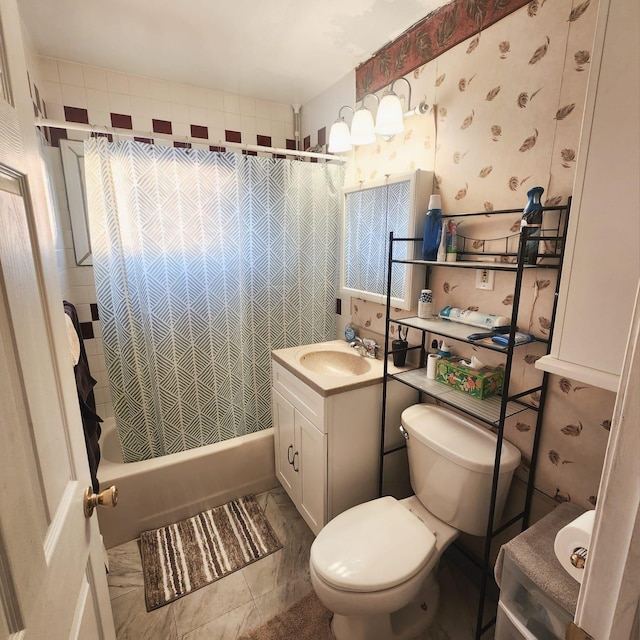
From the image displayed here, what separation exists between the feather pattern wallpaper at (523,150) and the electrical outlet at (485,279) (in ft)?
0.09

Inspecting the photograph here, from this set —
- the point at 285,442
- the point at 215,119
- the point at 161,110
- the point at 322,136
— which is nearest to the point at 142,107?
the point at 161,110

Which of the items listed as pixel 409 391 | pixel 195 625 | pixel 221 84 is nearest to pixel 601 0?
pixel 409 391

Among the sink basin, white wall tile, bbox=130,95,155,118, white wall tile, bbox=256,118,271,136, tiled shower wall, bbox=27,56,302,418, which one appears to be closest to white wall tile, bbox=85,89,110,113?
tiled shower wall, bbox=27,56,302,418

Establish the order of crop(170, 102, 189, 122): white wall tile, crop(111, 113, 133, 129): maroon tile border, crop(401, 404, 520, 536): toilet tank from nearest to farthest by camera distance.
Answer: crop(401, 404, 520, 536): toilet tank, crop(111, 113, 133, 129): maroon tile border, crop(170, 102, 189, 122): white wall tile

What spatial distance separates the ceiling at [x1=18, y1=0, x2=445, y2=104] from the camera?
4.73 ft

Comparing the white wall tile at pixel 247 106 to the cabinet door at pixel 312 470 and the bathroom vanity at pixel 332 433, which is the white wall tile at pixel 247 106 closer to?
the bathroom vanity at pixel 332 433

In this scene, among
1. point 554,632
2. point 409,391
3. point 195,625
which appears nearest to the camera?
point 554,632

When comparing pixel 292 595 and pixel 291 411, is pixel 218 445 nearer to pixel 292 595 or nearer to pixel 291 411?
pixel 291 411

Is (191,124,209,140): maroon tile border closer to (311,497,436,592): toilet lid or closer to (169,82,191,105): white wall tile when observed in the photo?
(169,82,191,105): white wall tile

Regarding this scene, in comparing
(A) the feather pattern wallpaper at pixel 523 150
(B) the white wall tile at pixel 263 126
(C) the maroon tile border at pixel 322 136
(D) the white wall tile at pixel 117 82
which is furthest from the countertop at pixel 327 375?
(D) the white wall tile at pixel 117 82

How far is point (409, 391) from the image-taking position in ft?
5.68

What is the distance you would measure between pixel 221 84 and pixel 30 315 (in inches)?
83.5

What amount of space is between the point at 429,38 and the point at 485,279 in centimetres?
106

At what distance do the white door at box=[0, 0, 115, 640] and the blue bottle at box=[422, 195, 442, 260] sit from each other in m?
1.30
